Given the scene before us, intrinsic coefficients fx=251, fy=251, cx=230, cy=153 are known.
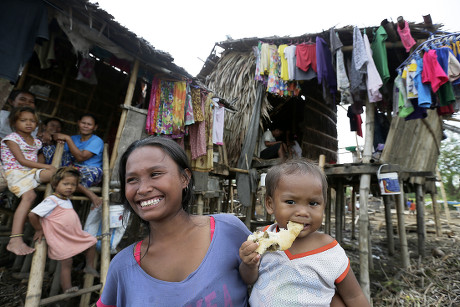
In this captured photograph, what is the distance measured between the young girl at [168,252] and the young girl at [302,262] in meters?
0.14

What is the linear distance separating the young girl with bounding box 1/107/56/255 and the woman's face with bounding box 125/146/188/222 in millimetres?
2669

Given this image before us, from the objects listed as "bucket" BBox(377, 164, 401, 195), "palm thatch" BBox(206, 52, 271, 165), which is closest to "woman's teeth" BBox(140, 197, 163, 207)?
"bucket" BBox(377, 164, 401, 195)

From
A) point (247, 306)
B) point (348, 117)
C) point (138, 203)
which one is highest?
point (348, 117)

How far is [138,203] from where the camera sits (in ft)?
4.38

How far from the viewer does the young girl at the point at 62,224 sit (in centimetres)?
317

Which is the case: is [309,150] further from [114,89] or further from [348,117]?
→ [114,89]

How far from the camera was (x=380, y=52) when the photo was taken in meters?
5.52

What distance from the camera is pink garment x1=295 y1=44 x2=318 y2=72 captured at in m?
6.44

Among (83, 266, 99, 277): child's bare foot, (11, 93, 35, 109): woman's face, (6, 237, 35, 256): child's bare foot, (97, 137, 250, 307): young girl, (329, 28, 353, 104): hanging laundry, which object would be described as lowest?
(83, 266, 99, 277): child's bare foot

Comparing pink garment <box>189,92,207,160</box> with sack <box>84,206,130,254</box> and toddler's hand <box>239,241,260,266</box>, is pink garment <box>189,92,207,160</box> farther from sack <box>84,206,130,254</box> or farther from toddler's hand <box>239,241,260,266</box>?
toddler's hand <box>239,241,260,266</box>

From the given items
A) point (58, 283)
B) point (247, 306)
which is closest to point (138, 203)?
point (247, 306)

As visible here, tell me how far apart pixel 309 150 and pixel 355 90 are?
15.5 feet

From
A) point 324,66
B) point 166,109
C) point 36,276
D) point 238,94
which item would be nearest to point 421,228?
point 324,66

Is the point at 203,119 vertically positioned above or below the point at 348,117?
below
